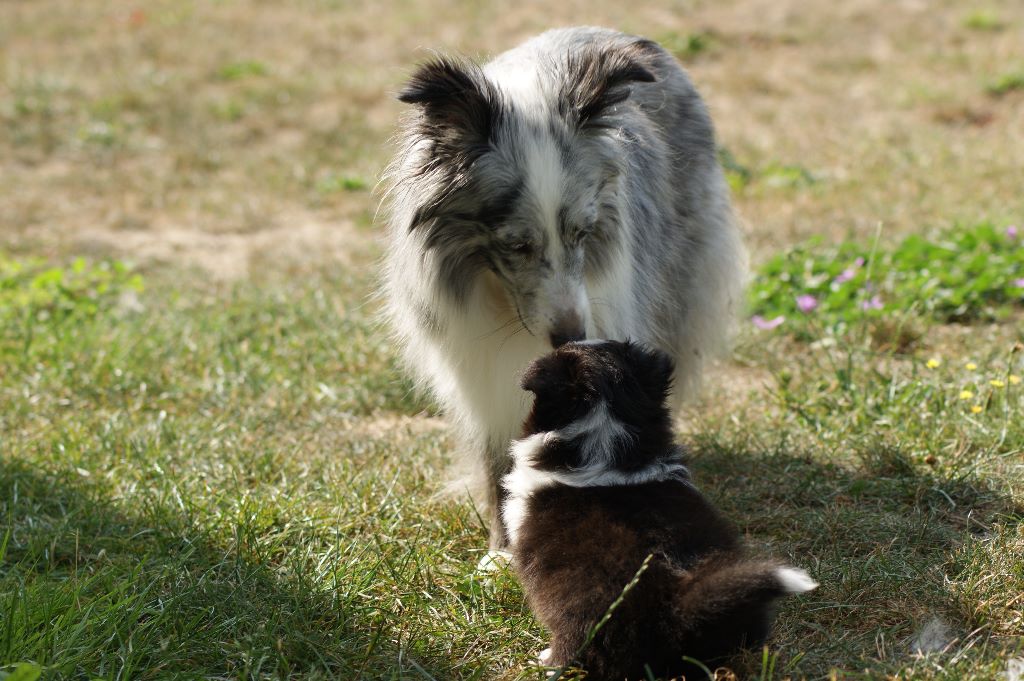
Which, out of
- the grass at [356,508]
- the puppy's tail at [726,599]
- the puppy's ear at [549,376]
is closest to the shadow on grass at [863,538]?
the grass at [356,508]

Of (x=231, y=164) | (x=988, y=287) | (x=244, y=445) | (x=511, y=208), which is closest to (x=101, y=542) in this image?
(x=244, y=445)

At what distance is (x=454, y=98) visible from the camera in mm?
3305

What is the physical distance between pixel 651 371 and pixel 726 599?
82cm

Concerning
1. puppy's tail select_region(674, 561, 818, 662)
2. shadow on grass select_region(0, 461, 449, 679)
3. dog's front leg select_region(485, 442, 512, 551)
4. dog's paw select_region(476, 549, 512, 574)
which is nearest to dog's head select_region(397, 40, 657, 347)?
dog's front leg select_region(485, 442, 512, 551)

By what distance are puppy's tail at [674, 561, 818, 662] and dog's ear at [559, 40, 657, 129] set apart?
5.11 ft

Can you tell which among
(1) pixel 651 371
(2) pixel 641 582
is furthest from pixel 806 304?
(2) pixel 641 582

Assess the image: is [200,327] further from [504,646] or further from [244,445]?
[504,646]

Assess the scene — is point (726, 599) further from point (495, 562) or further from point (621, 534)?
point (495, 562)

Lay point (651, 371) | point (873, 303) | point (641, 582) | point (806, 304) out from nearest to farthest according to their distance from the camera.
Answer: point (641, 582)
point (651, 371)
point (873, 303)
point (806, 304)

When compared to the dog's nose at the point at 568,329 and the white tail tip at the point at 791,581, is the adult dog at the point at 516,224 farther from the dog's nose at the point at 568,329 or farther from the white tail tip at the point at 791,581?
the white tail tip at the point at 791,581

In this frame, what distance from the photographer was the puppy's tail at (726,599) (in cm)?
252

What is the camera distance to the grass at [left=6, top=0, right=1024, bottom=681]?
120 inches

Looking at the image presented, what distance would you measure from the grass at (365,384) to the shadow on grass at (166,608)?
13mm

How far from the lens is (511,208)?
3266mm
